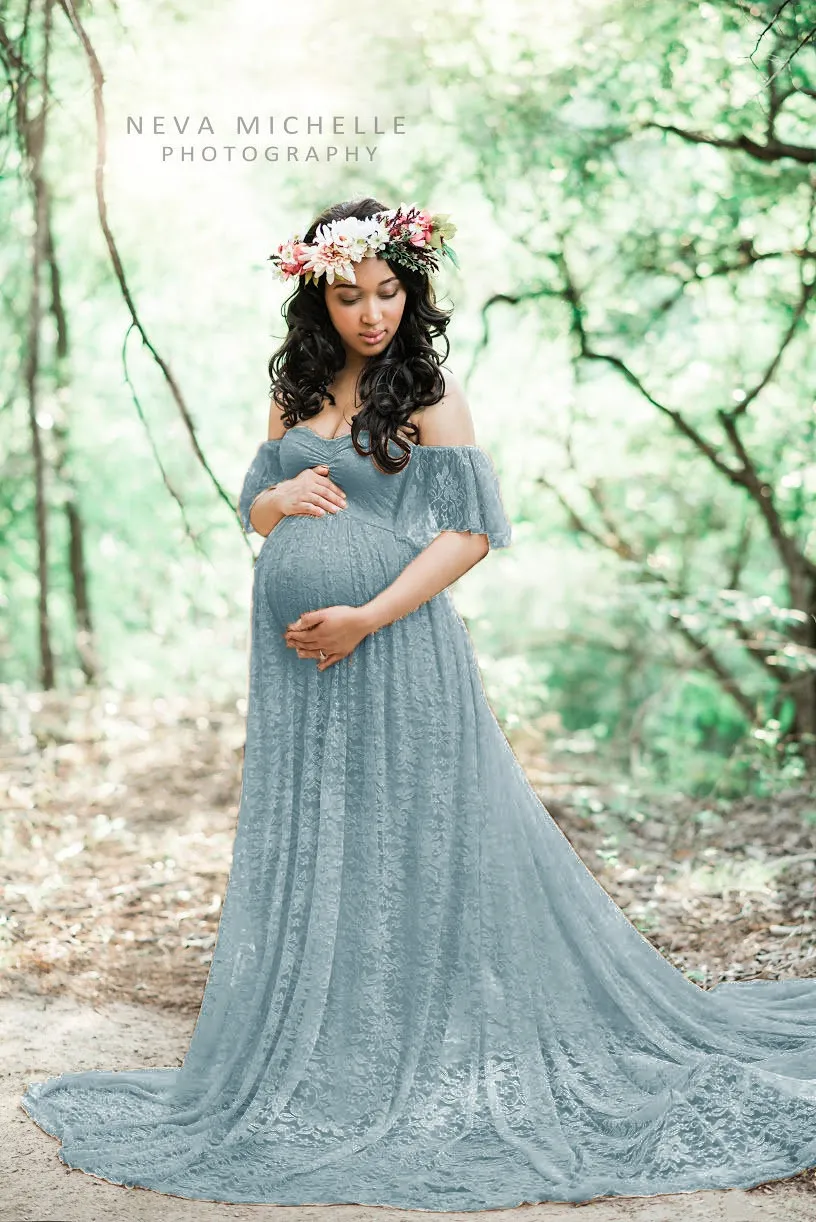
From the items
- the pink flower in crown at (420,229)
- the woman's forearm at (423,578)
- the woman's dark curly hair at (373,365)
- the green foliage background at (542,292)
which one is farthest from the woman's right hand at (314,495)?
the green foliage background at (542,292)

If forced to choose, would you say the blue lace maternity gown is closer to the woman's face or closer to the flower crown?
the woman's face

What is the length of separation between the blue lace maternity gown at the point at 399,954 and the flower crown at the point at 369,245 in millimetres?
387

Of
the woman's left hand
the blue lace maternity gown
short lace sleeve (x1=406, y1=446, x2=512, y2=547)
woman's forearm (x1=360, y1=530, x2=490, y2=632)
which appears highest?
short lace sleeve (x1=406, y1=446, x2=512, y2=547)

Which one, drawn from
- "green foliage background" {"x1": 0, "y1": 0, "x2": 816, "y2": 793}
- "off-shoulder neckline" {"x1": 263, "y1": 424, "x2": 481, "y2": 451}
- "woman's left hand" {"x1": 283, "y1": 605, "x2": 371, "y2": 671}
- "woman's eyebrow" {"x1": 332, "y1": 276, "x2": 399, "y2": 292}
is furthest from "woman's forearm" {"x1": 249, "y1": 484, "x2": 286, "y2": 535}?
"green foliage background" {"x1": 0, "y1": 0, "x2": 816, "y2": 793}

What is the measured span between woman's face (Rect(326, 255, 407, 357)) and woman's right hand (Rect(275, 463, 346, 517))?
31cm

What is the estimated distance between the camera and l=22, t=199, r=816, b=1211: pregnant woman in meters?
2.68

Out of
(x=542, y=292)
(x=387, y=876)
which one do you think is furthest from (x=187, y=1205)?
(x=542, y=292)

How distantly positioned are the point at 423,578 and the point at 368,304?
65cm

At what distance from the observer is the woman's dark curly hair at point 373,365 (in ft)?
9.19

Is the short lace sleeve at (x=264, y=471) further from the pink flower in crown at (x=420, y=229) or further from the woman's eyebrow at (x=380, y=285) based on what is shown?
the pink flower in crown at (x=420, y=229)

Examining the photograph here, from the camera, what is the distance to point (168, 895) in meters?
4.71

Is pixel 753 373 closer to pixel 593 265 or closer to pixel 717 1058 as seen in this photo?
pixel 593 265

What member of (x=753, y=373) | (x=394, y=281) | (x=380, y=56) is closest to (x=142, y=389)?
(x=380, y=56)

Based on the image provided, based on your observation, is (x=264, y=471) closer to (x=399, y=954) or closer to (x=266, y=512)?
(x=266, y=512)
